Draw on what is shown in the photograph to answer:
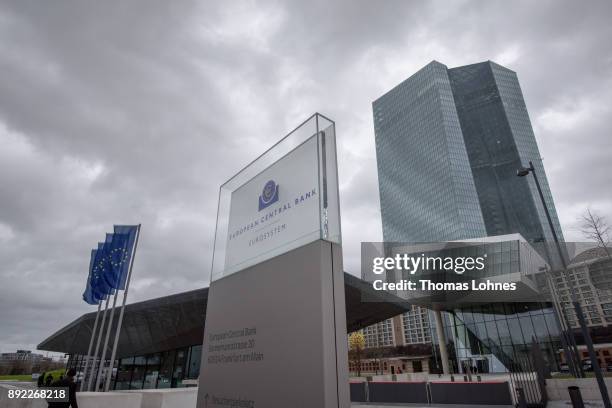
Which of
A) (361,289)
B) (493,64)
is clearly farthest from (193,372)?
(493,64)

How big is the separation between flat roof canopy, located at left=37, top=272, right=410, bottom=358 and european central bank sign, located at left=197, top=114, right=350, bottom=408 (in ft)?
61.0

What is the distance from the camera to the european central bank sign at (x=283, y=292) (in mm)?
4383

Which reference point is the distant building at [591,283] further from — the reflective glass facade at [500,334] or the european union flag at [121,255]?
the european union flag at [121,255]

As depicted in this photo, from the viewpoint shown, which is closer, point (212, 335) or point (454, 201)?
point (212, 335)

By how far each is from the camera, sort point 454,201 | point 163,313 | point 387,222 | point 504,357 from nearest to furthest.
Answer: point 163,313, point 504,357, point 454,201, point 387,222

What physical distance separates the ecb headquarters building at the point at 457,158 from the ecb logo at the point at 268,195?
107 m

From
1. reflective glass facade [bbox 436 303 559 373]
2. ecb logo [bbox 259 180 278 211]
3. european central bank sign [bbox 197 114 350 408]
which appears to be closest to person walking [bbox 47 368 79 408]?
european central bank sign [bbox 197 114 350 408]

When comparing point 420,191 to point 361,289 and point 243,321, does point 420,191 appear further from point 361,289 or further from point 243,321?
point 243,321

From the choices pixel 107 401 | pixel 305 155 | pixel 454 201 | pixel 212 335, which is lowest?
pixel 107 401

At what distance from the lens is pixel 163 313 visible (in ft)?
101

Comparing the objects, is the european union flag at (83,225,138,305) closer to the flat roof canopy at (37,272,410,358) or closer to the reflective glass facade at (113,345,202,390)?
the flat roof canopy at (37,272,410,358)

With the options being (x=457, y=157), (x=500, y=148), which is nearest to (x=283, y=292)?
(x=457, y=157)

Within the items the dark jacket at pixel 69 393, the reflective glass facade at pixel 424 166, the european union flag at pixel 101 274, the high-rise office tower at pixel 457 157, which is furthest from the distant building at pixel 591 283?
the reflective glass facade at pixel 424 166

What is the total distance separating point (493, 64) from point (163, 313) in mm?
175660
